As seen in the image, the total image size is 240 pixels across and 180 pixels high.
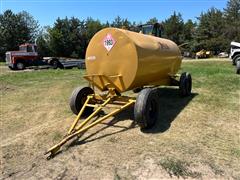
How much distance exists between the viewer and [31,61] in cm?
2955

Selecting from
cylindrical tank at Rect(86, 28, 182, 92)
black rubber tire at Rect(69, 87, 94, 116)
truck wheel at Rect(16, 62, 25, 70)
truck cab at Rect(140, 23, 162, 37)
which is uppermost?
truck cab at Rect(140, 23, 162, 37)

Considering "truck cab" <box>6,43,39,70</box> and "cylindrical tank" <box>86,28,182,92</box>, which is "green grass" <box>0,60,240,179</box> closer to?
"cylindrical tank" <box>86,28,182,92</box>

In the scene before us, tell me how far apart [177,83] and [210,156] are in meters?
4.66

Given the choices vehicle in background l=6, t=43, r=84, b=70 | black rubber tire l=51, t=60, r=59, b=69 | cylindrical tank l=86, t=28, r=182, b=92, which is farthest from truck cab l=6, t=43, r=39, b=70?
cylindrical tank l=86, t=28, r=182, b=92

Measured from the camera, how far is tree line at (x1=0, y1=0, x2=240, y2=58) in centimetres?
5462

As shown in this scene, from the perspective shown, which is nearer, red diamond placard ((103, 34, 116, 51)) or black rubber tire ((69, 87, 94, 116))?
red diamond placard ((103, 34, 116, 51))

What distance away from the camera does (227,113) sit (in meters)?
8.73

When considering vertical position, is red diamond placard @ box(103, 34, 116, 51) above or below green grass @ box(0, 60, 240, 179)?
above

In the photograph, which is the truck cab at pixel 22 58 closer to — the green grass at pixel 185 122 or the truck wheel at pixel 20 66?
the truck wheel at pixel 20 66

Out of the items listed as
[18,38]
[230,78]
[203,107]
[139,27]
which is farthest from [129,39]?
[18,38]

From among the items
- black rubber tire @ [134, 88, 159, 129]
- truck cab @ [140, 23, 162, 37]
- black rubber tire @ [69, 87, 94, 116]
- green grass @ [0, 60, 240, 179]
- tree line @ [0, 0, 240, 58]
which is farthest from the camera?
tree line @ [0, 0, 240, 58]

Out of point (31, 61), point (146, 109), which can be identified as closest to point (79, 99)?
point (146, 109)

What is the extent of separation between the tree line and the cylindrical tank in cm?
4504

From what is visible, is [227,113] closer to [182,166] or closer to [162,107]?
[162,107]
